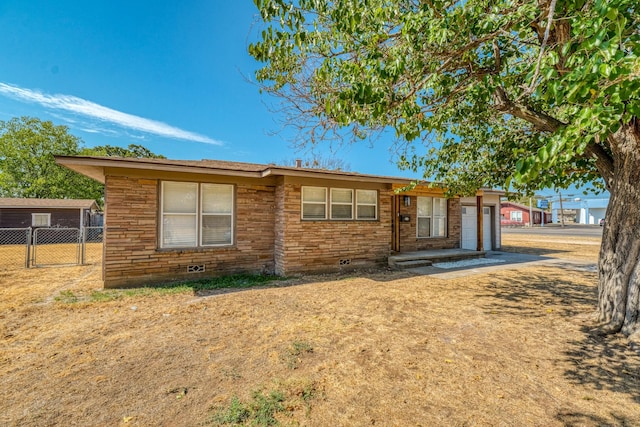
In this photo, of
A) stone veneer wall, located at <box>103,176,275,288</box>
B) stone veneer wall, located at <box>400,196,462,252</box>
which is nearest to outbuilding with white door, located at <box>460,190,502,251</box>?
stone veneer wall, located at <box>400,196,462,252</box>

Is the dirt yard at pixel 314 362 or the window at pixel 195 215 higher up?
the window at pixel 195 215

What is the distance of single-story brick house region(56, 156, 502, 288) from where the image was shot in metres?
6.42

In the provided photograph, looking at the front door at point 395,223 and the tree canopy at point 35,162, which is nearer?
the front door at point 395,223

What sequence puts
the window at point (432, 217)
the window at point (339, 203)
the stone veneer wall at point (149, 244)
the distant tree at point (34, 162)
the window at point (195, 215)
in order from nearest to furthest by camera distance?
the stone veneer wall at point (149, 244), the window at point (195, 215), the window at point (339, 203), the window at point (432, 217), the distant tree at point (34, 162)

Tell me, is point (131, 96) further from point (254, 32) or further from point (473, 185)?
point (473, 185)

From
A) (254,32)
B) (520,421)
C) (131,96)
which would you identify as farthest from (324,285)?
(131,96)

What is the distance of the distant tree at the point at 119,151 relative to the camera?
29.9 metres

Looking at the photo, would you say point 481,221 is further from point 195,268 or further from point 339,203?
point 195,268

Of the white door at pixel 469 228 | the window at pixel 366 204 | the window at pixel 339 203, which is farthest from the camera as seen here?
the white door at pixel 469 228

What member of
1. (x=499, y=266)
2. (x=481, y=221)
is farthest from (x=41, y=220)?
(x=481, y=221)

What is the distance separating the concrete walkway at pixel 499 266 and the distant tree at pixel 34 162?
33.0 metres

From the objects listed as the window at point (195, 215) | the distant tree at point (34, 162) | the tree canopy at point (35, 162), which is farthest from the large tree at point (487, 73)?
the distant tree at point (34, 162)

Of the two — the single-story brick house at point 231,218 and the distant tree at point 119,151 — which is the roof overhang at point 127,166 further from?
the distant tree at point 119,151

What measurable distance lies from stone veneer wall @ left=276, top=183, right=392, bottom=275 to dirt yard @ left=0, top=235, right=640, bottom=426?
2.15m
